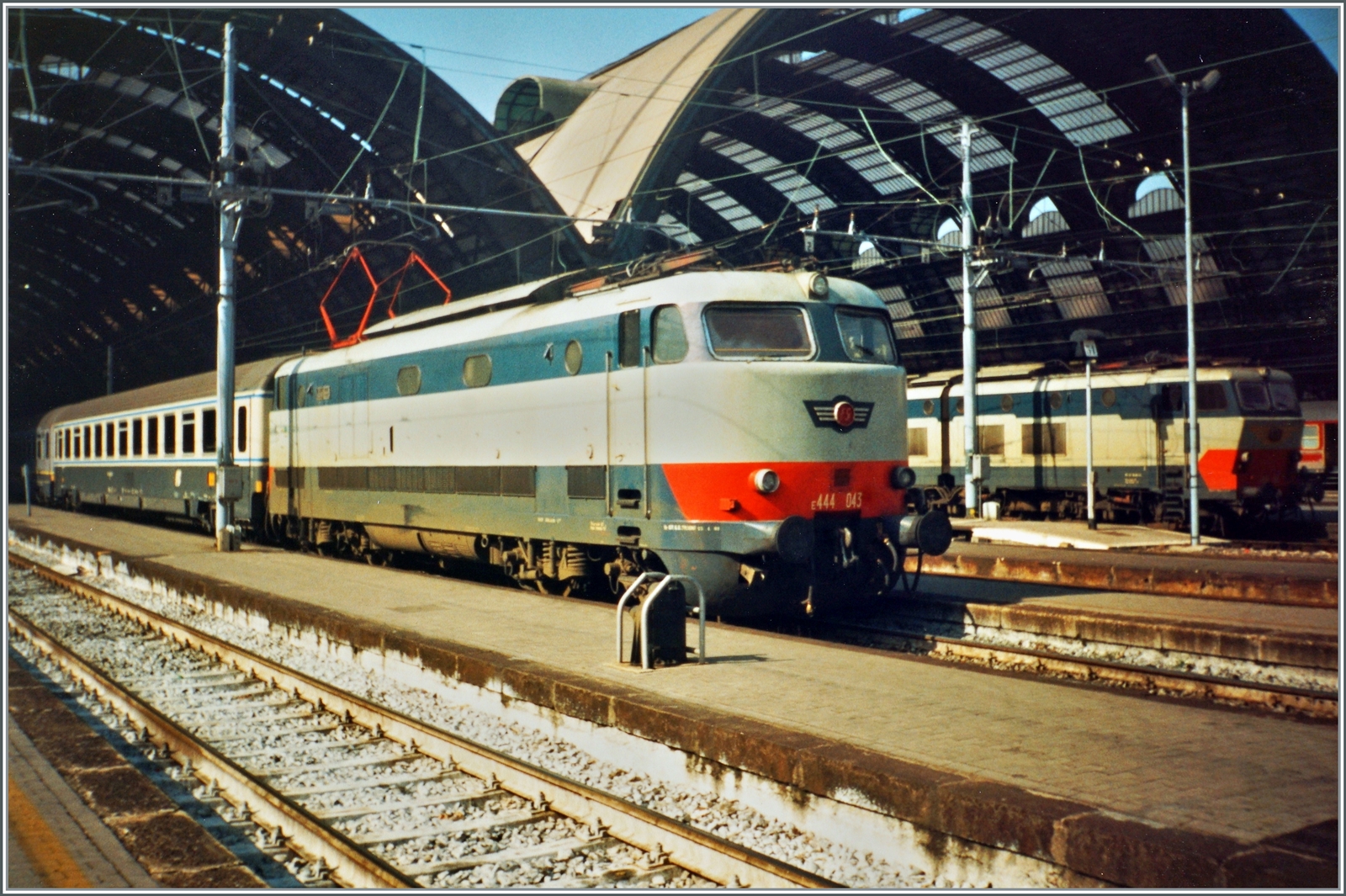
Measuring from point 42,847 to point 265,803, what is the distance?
52.3 inches

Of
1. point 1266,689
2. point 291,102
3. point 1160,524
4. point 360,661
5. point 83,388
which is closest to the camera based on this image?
point 1266,689

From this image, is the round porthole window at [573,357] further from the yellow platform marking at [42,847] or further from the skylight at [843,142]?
the skylight at [843,142]

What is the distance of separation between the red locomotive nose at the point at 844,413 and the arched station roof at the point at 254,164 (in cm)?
1311

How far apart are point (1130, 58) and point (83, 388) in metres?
55.1

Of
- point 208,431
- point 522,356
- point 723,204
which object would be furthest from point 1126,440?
point 723,204

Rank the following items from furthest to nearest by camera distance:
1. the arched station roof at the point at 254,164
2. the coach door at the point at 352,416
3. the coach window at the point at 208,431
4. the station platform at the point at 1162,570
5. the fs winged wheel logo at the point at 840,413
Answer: the arched station roof at the point at 254,164 → the coach window at the point at 208,431 → the coach door at the point at 352,416 → the station platform at the point at 1162,570 → the fs winged wheel logo at the point at 840,413

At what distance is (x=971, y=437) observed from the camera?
80.5 ft

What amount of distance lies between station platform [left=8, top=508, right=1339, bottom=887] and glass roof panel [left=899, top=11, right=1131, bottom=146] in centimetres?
3032

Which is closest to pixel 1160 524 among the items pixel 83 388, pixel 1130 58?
pixel 1130 58

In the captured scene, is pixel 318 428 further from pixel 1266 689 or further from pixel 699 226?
pixel 699 226

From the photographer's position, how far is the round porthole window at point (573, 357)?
1280 centimetres

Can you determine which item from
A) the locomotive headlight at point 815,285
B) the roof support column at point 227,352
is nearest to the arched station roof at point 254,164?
the roof support column at point 227,352

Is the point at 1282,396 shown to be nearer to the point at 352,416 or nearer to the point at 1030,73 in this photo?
the point at 1030,73

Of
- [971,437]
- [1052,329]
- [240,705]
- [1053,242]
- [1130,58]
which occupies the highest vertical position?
[1130,58]
